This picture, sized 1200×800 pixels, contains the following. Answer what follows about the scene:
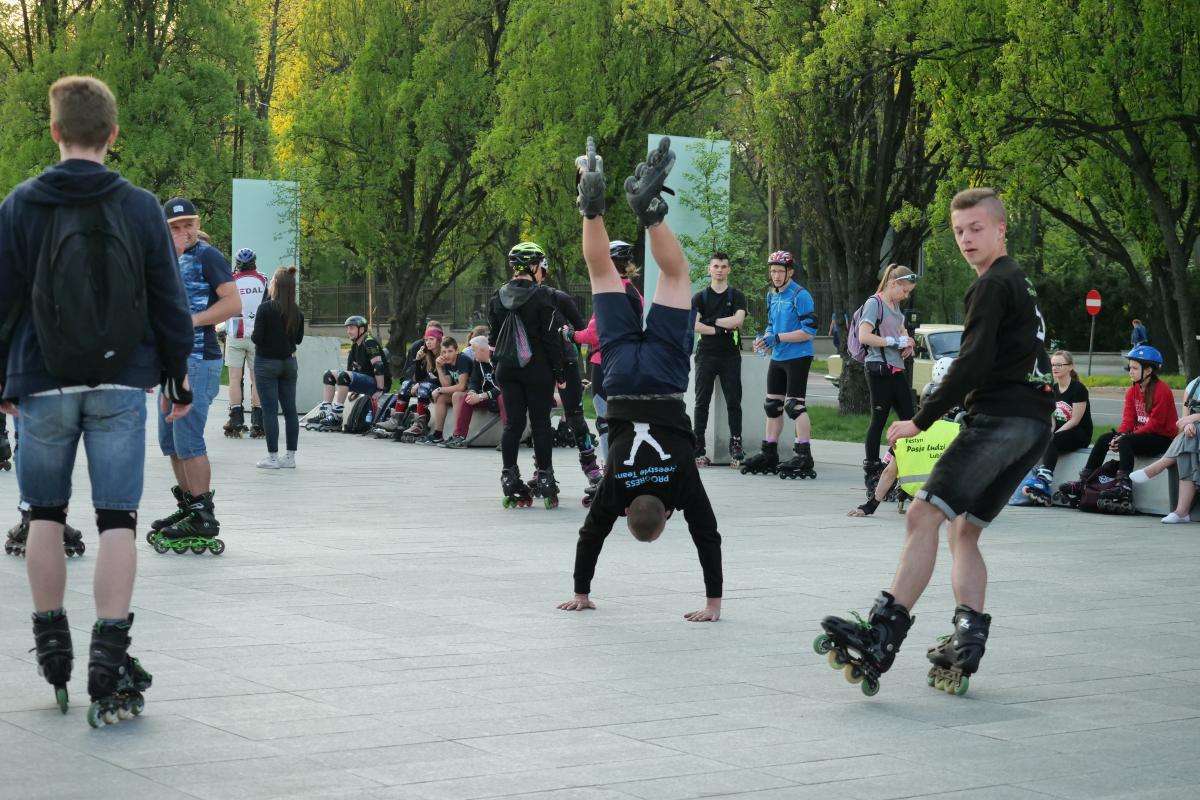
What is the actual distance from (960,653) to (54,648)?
3255 millimetres

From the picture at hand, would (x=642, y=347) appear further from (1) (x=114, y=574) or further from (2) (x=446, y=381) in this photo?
(2) (x=446, y=381)

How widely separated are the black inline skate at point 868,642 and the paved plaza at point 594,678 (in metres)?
0.12

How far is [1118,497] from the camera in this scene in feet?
42.1

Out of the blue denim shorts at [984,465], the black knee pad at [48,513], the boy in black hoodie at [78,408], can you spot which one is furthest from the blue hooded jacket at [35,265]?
the blue denim shorts at [984,465]

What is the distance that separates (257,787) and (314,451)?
13206 mm

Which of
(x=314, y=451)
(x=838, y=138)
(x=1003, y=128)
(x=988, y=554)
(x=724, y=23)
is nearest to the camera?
(x=988, y=554)

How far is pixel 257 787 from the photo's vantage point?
4707 millimetres

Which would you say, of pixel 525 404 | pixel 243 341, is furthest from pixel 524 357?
pixel 243 341

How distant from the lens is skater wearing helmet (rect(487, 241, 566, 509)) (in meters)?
12.5

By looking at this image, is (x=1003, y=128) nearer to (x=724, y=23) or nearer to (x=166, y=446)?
(x=724, y=23)

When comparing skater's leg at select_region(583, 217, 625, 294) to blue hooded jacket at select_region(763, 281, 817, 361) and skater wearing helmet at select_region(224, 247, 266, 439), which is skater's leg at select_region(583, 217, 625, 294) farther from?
skater wearing helmet at select_region(224, 247, 266, 439)

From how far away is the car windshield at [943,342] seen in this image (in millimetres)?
27609

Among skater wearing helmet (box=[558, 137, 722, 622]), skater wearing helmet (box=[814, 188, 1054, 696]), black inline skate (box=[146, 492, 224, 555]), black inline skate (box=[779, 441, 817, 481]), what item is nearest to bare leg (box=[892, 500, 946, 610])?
skater wearing helmet (box=[814, 188, 1054, 696])

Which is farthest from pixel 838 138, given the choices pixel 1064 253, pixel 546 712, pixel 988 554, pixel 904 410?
pixel 1064 253
